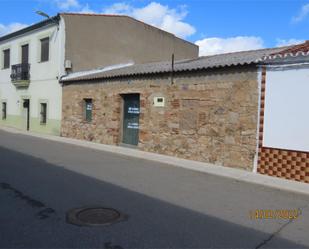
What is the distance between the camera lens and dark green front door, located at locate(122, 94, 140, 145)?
42.7ft

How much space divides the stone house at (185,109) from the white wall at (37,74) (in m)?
3.05

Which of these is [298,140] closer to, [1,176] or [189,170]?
[189,170]

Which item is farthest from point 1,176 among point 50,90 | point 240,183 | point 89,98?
point 50,90

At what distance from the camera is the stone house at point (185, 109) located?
9156 mm

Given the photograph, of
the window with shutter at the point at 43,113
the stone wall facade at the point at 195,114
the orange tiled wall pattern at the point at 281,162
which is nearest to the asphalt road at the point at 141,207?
the orange tiled wall pattern at the point at 281,162

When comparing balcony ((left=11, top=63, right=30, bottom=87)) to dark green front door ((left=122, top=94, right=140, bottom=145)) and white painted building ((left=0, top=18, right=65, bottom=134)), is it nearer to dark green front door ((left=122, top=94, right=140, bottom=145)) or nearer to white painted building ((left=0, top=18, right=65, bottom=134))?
white painted building ((left=0, top=18, right=65, bottom=134))

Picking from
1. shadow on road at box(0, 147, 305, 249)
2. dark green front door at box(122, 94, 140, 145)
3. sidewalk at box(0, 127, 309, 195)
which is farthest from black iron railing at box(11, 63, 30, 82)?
shadow on road at box(0, 147, 305, 249)

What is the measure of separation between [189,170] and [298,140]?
2.91 metres

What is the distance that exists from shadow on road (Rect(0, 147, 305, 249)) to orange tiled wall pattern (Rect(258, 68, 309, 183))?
423 cm

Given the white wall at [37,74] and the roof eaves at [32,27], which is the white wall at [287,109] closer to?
the white wall at [37,74]

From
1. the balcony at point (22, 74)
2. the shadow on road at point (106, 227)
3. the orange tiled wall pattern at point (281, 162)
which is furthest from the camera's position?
the balcony at point (22, 74)

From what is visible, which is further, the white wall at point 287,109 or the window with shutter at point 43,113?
the window with shutter at point 43,113

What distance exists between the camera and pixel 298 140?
7.96 meters

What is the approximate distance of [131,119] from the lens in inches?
522
